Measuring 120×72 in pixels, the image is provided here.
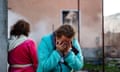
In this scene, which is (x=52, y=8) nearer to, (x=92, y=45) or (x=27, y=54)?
(x=92, y=45)

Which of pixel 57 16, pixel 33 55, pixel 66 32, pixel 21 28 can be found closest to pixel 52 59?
pixel 66 32

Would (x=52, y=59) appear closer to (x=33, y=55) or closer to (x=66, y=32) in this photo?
(x=66, y=32)

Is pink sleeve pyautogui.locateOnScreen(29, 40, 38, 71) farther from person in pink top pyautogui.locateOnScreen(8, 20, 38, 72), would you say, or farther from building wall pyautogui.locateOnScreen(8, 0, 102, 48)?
building wall pyautogui.locateOnScreen(8, 0, 102, 48)

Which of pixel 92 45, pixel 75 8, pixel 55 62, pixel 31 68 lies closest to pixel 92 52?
pixel 92 45

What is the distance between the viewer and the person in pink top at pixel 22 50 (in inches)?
247

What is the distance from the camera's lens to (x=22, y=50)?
6281 mm

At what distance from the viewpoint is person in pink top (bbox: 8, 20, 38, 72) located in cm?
627

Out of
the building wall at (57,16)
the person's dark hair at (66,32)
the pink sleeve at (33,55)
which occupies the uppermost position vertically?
the building wall at (57,16)

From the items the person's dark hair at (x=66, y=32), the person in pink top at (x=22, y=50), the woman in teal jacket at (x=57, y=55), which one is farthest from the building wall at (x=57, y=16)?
the person's dark hair at (x=66, y=32)

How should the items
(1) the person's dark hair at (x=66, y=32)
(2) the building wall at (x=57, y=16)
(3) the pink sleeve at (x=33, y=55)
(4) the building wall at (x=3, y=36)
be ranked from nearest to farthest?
(1) the person's dark hair at (x=66, y=32), (4) the building wall at (x=3, y=36), (3) the pink sleeve at (x=33, y=55), (2) the building wall at (x=57, y=16)

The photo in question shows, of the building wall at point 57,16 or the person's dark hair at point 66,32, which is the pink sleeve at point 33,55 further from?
the building wall at point 57,16

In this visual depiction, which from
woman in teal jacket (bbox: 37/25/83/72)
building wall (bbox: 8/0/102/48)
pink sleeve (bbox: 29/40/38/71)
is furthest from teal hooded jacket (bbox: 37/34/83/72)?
building wall (bbox: 8/0/102/48)

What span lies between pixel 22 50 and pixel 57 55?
4.59 feet

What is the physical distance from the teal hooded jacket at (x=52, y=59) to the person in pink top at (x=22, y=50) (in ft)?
4.01
